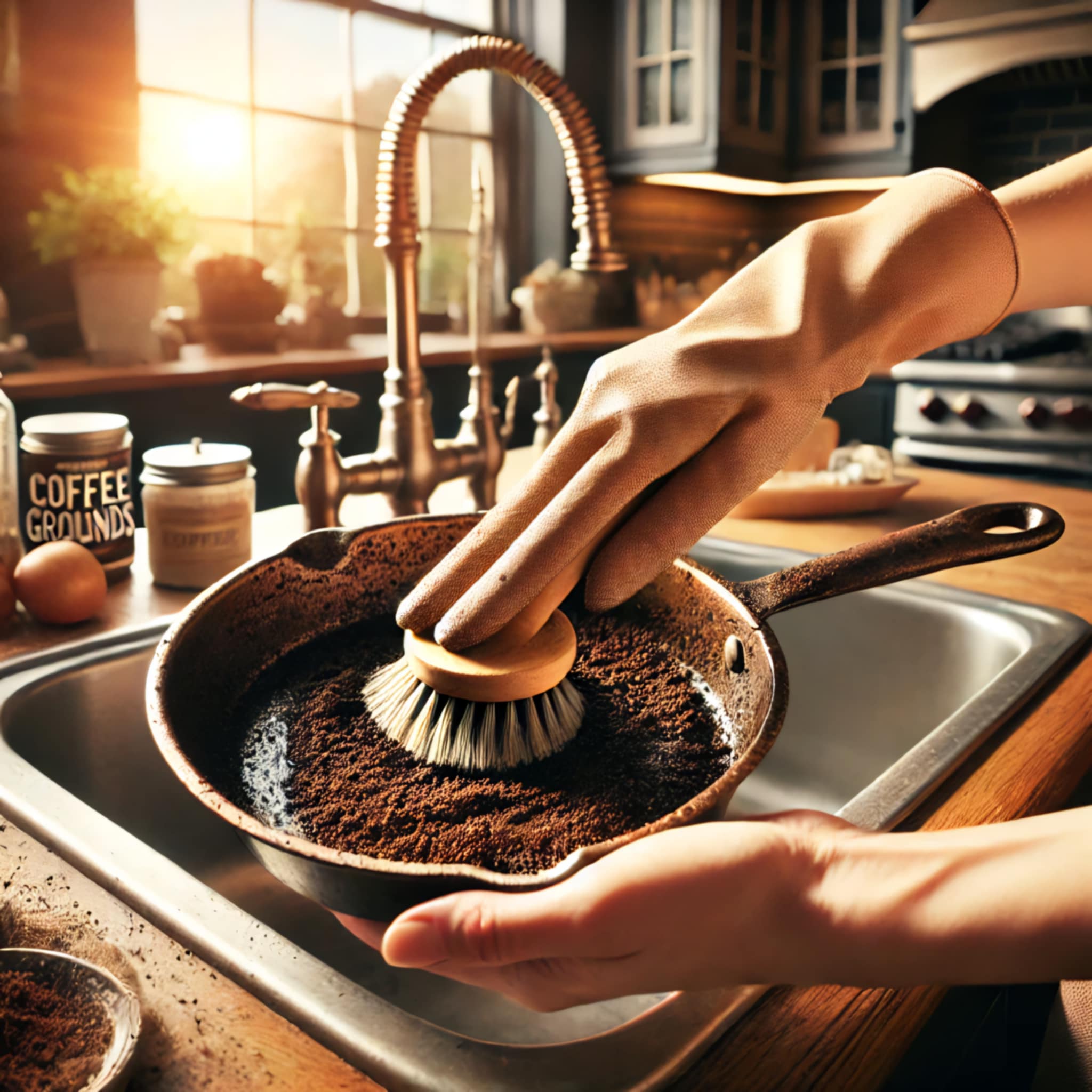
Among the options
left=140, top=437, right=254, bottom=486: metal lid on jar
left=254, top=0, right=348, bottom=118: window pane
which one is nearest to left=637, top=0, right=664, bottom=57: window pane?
left=254, top=0, right=348, bottom=118: window pane

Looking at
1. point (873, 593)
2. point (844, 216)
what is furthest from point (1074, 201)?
point (873, 593)

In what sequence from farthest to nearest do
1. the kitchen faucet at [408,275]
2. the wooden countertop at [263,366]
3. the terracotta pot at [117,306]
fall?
the terracotta pot at [117,306] → the wooden countertop at [263,366] → the kitchen faucet at [408,275]

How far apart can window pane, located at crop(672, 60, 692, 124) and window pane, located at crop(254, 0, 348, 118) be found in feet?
3.28

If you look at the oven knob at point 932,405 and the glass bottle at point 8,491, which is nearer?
the glass bottle at point 8,491

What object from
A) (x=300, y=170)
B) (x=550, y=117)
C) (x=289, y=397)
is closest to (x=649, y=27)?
(x=300, y=170)

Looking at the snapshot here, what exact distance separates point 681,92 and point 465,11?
697 millimetres

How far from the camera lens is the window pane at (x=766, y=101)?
3.02 meters

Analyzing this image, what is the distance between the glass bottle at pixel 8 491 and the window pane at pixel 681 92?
258 cm

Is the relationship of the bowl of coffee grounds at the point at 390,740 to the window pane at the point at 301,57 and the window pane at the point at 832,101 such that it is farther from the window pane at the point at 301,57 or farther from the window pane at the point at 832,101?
the window pane at the point at 832,101

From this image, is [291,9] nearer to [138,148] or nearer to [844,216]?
[138,148]

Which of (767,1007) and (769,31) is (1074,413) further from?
(767,1007)

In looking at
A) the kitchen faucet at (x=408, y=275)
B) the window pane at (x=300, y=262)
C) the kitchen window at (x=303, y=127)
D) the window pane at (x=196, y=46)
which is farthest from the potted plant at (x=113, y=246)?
the kitchen faucet at (x=408, y=275)

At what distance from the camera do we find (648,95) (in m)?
3.01

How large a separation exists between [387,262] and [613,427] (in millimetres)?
589
